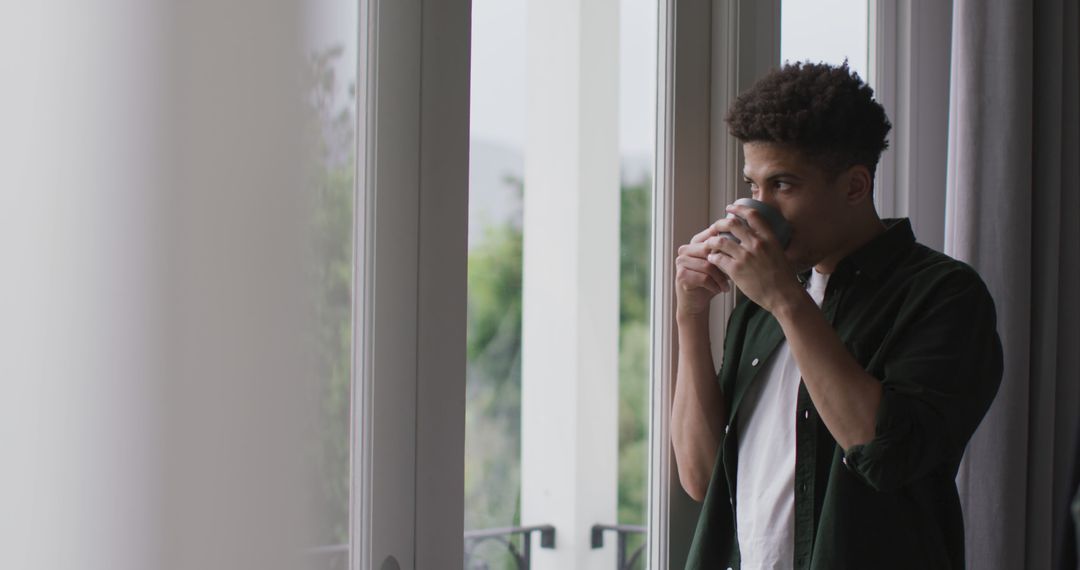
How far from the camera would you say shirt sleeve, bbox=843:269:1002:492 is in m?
1.18

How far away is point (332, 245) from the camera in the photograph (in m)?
1.15

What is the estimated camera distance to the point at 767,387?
141 centimetres

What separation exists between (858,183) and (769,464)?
0.41 m

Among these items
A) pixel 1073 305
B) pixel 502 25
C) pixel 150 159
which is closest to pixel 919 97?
pixel 1073 305

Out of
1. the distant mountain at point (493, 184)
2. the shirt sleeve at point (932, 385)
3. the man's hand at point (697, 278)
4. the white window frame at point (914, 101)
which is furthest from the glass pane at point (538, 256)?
the white window frame at point (914, 101)

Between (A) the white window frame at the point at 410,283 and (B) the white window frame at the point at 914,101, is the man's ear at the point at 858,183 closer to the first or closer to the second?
(A) the white window frame at the point at 410,283

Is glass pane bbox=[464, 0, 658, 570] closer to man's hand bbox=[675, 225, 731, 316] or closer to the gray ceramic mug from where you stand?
man's hand bbox=[675, 225, 731, 316]

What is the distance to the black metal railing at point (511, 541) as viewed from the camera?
4.45 ft

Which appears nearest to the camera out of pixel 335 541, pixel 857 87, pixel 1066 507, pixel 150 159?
pixel 150 159

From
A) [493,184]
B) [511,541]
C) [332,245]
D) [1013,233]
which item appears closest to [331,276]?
[332,245]

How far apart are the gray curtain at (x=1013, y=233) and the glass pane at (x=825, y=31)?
0.59ft

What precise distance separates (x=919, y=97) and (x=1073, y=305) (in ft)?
1.72

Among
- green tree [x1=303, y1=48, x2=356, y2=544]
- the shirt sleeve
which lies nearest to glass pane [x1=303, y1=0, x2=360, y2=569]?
green tree [x1=303, y1=48, x2=356, y2=544]

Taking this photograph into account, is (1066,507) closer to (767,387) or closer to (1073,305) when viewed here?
(1073,305)
